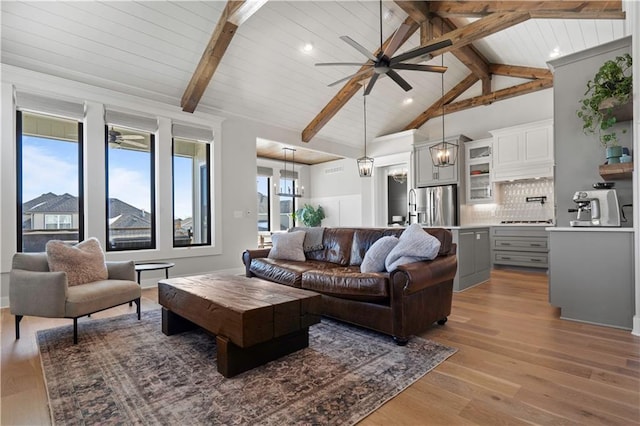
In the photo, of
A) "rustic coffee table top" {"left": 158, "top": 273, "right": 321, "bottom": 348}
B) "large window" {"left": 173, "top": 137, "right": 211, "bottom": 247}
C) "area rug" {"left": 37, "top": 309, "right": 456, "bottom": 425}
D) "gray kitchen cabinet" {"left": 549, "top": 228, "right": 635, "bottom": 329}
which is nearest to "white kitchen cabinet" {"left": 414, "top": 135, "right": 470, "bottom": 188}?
"gray kitchen cabinet" {"left": 549, "top": 228, "right": 635, "bottom": 329}

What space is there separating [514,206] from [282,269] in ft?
17.8

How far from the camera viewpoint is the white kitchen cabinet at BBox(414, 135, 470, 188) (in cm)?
680

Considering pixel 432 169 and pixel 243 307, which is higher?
pixel 432 169

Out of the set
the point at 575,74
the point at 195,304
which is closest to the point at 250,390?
the point at 195,304

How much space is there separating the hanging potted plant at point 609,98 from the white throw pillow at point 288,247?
3.35 m

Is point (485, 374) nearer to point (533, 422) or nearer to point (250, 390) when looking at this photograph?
point (533, 422)

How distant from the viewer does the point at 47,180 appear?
4.11 meters

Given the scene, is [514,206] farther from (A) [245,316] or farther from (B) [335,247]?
(A) [245,316]

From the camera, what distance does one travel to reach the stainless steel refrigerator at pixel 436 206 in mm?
6762

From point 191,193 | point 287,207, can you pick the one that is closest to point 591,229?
point 191,193

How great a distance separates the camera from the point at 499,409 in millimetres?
1660

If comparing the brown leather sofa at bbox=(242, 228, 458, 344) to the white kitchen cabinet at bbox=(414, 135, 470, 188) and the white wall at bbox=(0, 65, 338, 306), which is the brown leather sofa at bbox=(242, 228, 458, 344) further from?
the white kitchen cabinet at bbox=(414, 135, 470, 188)

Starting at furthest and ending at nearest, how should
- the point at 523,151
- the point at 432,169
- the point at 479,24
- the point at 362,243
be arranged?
the point at 432,169 < the point at 523,151 < the point at 479,24 < the point at 362,243

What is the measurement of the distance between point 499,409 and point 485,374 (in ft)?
1.24
